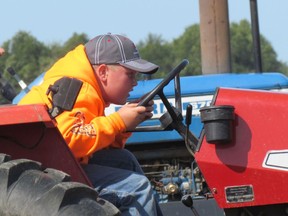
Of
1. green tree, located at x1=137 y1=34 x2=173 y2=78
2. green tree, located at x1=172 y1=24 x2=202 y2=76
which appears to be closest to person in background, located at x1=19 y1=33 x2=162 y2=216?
green tree, located at x1=137 y1=34 x2=173 y2=78

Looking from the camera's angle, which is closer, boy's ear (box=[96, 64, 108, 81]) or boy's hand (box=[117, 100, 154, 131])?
boy's hand (box=[117, 100, 154, 131])

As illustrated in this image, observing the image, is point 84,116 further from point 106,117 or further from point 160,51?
point 160,51

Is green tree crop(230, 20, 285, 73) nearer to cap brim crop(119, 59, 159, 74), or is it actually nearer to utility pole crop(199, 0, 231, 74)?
utility pole crop(199, 0, 231, 74)

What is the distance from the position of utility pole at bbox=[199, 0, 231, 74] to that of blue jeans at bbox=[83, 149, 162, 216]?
406 cm

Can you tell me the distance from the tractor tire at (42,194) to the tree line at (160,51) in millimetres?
29716

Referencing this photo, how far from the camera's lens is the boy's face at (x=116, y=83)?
4219 millimetres

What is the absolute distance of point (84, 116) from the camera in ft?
12.8

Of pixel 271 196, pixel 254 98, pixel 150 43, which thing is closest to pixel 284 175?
pixel 271 196

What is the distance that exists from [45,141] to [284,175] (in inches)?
41.5

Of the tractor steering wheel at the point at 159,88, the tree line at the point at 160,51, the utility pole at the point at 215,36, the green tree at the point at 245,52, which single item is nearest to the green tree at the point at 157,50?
the tree line at the point at 160,51

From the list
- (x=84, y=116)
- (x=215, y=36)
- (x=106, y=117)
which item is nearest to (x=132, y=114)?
(x=106, y=117)

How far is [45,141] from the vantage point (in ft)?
12.8

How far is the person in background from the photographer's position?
3.90 meters

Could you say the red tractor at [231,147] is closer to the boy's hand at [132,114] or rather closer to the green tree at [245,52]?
the boy's hand at [132,114]
